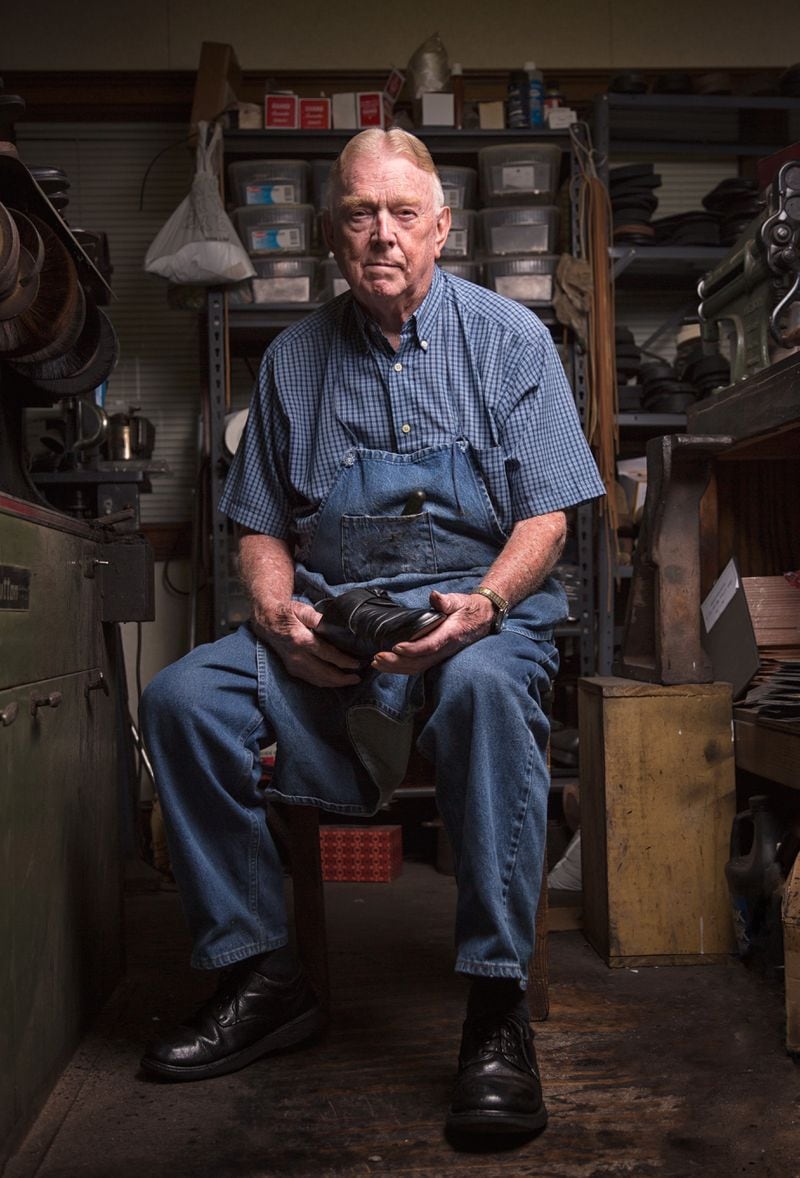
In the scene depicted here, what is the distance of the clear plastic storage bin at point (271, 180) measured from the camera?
3504mm

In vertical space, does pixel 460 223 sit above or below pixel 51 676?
above

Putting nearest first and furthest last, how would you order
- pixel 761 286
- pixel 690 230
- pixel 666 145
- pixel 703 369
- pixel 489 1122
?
1. pixel 489 1122
2. pixel 761 286
3. pixel 703 369
4. pixel 690 230
5. pixel 666 145

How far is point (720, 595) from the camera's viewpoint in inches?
97.1

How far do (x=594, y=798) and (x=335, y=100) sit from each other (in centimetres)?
231

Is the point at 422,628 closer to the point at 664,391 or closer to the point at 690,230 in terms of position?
the point at 664,391

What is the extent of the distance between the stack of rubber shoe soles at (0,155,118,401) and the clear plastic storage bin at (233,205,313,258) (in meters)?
1.32

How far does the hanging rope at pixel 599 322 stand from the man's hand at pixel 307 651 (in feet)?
6.21

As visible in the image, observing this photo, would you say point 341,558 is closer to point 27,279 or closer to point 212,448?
point 27,279

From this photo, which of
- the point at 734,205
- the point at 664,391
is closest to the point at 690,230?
the point at 734,205

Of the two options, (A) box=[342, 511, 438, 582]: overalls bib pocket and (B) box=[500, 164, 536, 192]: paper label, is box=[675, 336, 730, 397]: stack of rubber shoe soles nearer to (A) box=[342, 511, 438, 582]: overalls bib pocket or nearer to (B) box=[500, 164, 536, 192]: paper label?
(B) box=[500, 164, 536, 192]: paper label

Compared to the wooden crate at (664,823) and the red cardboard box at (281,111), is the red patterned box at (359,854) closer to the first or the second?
the wooden crate at (664,823)

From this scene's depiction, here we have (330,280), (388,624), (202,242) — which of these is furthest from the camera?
(330,280)

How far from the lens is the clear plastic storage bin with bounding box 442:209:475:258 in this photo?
3.56 m

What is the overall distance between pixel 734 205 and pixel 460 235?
0.88 metres
